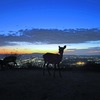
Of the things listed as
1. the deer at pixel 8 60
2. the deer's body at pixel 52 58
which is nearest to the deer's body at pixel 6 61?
the deer at pixel 8 60

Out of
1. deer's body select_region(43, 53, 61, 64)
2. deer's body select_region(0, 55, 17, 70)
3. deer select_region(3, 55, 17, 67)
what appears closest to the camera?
deer's body select_region(43, 53, 61, 64)

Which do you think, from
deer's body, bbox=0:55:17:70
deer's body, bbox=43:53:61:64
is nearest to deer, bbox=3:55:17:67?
deer's body, bbox=0:55:17:70

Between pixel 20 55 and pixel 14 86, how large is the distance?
1273cm

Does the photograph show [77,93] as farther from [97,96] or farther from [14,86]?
[14,86]

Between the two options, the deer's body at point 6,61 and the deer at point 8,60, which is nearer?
the deer's body at point 6,61

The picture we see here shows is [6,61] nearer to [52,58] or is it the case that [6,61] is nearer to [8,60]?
[8,60]

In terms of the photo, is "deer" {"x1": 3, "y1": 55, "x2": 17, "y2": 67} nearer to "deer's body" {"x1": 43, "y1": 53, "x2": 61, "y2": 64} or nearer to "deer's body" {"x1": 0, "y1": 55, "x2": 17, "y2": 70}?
"deer's body" {"x1": 0, "y1": 55, "x2": 17, "y2": 70}

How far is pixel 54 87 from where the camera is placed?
1035cm

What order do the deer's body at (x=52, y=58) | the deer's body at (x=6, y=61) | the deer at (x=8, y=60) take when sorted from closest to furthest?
the deer's body at (x=52, y=58) < the deer's body at (x=6, y=61) < the deer at (x=8, y=60)

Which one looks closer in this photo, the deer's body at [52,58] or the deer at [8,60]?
the deer's body at [52,58]

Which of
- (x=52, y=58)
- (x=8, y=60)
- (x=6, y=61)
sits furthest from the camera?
(x=8, y=60)

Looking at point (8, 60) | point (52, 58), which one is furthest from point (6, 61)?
point (52, 58)

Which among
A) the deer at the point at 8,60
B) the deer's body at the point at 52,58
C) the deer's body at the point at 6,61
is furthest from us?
the deer at the point at 8,60

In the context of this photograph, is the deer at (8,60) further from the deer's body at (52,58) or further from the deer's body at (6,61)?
the deer's body at (52,58)
